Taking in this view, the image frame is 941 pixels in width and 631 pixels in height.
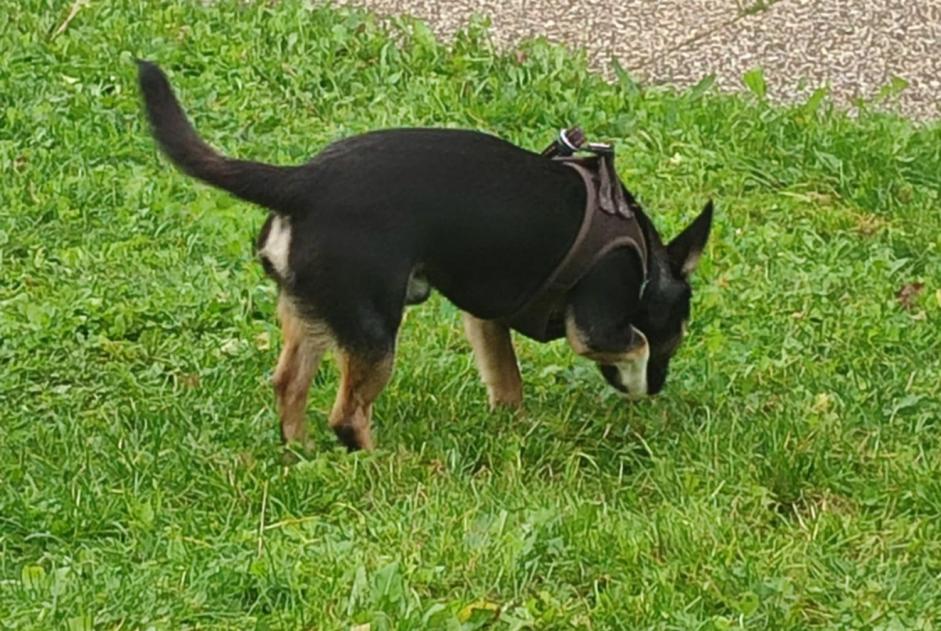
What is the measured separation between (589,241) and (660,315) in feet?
1.39

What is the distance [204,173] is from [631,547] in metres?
1.51

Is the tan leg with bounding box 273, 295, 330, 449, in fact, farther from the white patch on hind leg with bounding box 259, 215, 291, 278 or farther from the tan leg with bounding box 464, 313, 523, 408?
the tan leg with bounding box 464, 313, 523, 408

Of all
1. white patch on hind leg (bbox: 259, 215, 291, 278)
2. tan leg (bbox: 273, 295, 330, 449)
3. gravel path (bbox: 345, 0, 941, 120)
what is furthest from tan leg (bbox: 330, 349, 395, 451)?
gravel path (bbox: 345, 0, 941, 120)

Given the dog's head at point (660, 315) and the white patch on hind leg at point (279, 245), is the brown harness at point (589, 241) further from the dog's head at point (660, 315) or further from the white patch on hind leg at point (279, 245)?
the white patch on hind leg at point (279, 245)

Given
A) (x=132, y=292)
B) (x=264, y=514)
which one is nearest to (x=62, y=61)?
(x=132, y=292)

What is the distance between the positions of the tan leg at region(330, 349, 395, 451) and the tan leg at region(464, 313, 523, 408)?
437mm

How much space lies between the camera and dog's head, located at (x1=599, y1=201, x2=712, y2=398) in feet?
17.8

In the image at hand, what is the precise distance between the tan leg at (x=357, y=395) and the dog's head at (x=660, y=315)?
80 cm

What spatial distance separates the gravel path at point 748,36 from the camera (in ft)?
25.9

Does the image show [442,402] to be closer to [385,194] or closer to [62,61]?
[385,194]

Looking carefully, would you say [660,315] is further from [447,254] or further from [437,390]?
[447,254]

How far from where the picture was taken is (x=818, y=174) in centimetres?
705

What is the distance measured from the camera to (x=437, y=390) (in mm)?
5594

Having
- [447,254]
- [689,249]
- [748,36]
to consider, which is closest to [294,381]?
[447,254]
